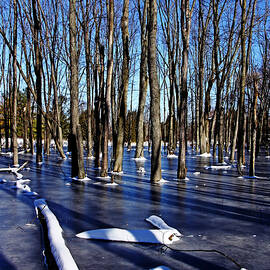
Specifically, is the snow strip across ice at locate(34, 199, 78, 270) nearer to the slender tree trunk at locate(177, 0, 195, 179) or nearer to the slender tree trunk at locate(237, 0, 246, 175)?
the slender tree trunk at locate(177, 0, 195, 179)

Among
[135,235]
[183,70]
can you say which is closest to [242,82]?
[183,70]

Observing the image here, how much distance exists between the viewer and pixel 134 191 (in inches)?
327

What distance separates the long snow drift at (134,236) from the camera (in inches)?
163

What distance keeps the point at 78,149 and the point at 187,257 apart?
714cm

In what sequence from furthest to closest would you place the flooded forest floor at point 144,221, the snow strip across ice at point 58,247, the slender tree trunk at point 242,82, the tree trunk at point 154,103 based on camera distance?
1. the slender tree trunk at point 242,82
2. the tree trunk at point 154,103
3. the flooded forest floor at point 144,221
4. the snow strip across ice at point 58,247

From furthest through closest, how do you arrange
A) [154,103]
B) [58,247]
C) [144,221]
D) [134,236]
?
[154,103] < [144,221] < [134,236] < [58,247]

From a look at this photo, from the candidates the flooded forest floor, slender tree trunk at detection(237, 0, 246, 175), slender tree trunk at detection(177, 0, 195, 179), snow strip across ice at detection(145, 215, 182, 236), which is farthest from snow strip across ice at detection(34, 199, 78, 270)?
slender tree trunk at detection(237, 0, 246, 175)

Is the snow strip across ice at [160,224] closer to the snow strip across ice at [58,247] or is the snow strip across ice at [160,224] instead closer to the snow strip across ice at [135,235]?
the snow strip across ice at [135,235]

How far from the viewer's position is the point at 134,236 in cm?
421

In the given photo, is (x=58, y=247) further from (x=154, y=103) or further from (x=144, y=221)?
(x=154, y=103)

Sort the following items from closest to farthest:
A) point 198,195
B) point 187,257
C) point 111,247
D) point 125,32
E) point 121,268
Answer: point 121,268 < point 187,257 < point 111,247 < point 198,195 < point 125,32

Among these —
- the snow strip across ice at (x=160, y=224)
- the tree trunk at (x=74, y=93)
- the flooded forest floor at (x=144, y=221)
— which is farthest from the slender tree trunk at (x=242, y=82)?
the snow strip across ice at (x=160, y=224)

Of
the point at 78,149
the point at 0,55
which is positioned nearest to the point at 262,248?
the point at 78,149

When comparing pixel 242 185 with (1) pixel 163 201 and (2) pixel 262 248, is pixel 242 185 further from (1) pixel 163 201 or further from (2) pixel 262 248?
(2) pixel 262 248
